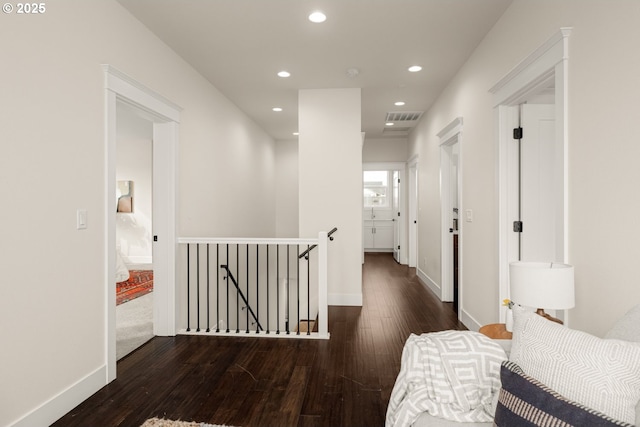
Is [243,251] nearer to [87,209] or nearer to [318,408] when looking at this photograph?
[87,209]

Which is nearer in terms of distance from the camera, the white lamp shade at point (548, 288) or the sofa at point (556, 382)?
the sofa at point (556, 382)

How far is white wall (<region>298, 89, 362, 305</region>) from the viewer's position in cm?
445

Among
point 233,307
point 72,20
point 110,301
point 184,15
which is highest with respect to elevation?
point 184,15

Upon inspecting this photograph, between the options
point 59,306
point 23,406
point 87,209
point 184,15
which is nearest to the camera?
point 23,406

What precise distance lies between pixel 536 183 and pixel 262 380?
2.50 metres

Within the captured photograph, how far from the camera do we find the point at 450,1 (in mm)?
2582

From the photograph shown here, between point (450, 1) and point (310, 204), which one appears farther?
point (310, 204)

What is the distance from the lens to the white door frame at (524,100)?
6.57 feet

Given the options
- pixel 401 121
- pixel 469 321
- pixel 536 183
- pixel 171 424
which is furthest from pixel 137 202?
pixel 536 183

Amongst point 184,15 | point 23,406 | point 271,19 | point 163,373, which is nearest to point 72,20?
point 184,15

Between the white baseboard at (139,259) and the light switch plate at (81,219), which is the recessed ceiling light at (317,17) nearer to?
the light switch plate at (81,219)

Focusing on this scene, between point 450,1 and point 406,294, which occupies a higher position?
point 450,1

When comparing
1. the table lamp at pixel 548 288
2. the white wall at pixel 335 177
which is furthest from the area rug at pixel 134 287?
the table lamp at pixel 548 288

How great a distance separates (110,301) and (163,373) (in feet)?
2.11
